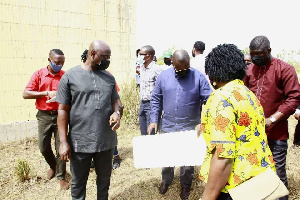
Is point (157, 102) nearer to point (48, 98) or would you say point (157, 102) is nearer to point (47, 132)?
point (48, 98)

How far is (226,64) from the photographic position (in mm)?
1455

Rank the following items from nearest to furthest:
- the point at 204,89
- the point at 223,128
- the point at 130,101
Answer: the point at 223,128 < the point at 204,89 < the point at 130,101

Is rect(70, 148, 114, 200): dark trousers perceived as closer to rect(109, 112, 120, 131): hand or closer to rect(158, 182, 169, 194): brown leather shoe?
rect(109, 112, 120, 131): hand

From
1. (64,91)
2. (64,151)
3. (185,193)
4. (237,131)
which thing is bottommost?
(185,193)

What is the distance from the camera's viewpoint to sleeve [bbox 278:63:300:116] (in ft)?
8.06

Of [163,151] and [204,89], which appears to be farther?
[204,89]

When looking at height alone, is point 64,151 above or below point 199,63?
below

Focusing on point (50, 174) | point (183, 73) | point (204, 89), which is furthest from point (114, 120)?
point (50, 174)

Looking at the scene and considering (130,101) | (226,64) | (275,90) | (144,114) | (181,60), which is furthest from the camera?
(130,101)

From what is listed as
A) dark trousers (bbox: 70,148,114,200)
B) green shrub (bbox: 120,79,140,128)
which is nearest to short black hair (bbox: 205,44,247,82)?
dark trousers (bbox: 70,148,114,200)

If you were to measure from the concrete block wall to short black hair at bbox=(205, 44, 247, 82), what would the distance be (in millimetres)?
4715

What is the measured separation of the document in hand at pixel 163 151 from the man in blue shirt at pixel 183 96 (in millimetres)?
817

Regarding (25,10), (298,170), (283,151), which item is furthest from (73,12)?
(298,170)

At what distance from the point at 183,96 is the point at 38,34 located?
3.85 m
